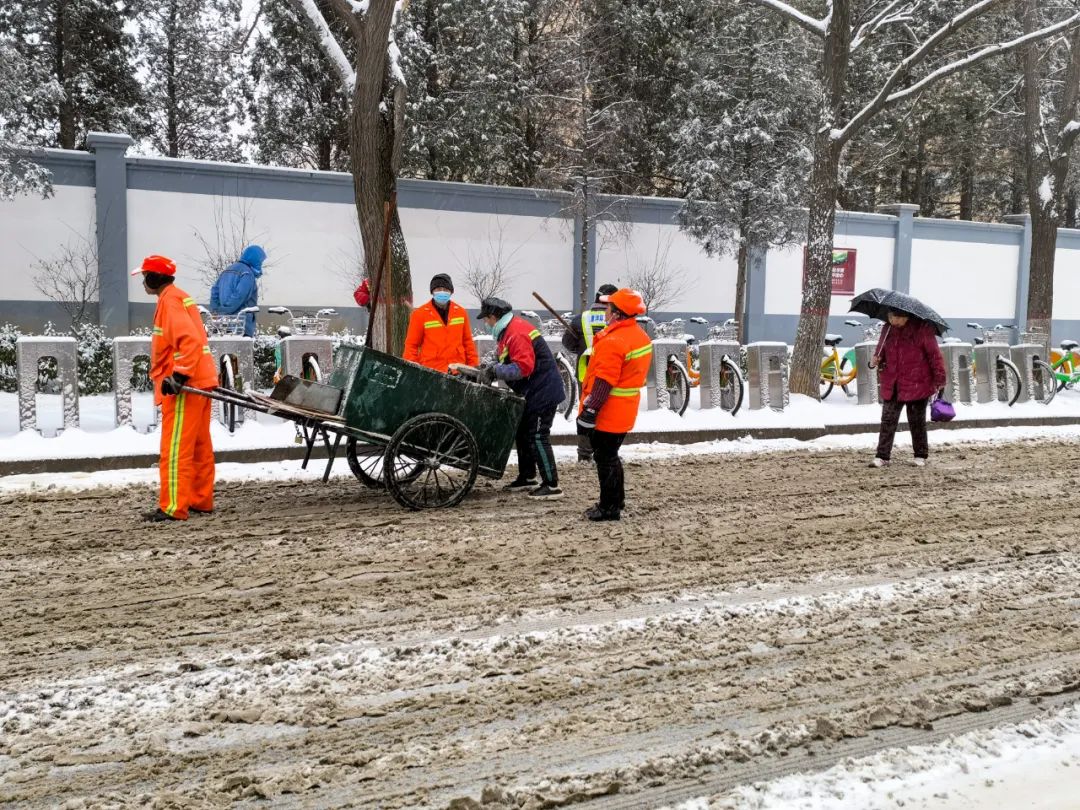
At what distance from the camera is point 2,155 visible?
15.9 metres

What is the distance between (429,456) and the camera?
783cm

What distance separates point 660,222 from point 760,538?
18.8 metres

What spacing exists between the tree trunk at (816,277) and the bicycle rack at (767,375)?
128cm

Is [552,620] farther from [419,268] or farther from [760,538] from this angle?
[419,268]

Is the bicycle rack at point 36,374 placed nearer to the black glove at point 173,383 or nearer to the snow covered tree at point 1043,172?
the black glove at point 173,383

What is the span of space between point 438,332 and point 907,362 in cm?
467

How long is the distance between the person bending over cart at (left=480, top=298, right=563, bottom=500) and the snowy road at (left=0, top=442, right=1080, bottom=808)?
487mm

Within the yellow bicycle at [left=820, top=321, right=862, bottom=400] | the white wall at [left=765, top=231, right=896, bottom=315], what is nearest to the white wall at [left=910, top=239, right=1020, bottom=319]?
the white wall at [left=765, top=231, right=896, bottom=315]

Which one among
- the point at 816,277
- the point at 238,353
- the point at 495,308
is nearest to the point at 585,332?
the point at 495,308

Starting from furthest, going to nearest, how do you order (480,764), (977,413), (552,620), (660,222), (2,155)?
(660,222)
(2,155)
(977,413)
(552,620)
(480,764)

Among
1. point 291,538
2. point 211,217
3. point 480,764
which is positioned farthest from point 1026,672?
point 211,217

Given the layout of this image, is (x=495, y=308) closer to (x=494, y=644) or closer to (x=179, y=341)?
(x=179, y=341)

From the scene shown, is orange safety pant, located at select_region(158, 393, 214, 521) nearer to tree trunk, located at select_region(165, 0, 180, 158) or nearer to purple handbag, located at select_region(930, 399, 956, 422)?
purple handbag, located at select_region(930, 399, 956, 422)

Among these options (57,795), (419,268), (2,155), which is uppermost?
(2,155)
